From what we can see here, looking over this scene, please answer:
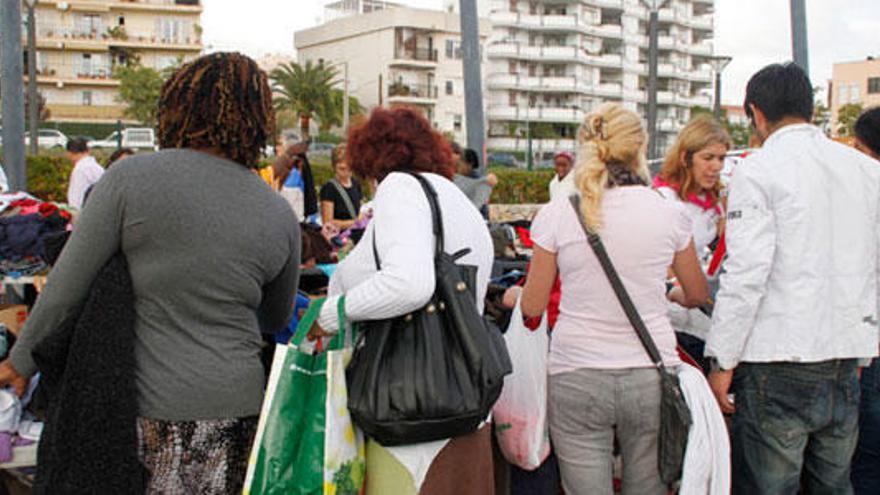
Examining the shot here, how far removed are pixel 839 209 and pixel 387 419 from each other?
1.73 meters

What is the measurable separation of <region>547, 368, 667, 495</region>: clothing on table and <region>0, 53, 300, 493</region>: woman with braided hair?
106 centimetres

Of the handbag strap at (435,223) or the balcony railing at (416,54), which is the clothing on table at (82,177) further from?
the balcony railing at (416,54)

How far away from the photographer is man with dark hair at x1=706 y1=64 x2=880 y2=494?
2869 mm

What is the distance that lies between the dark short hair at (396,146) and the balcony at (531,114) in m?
72.1

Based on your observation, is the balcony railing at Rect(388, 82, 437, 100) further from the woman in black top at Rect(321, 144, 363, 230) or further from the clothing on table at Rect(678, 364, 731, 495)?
the clothing on table at Rect(678, 364, 731, 495)

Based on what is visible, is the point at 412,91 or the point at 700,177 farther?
the point at 412,91

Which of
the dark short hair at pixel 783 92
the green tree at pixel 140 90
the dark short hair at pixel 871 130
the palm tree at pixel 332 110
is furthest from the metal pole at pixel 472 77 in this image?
the palm tree at pixel 332 110

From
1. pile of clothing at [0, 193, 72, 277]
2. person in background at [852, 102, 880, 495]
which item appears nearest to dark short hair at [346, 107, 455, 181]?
pile of clothing at [0, 193, 72, 277]

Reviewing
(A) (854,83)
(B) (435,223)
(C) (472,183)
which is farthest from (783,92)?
(A) (854,83)

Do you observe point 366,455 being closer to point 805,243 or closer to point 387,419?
point 387,419

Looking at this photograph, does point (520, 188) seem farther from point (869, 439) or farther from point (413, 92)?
point (413, 92)

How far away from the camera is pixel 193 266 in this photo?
7.38 ft

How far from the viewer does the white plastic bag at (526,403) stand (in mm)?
2980

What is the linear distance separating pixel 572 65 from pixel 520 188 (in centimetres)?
5681
